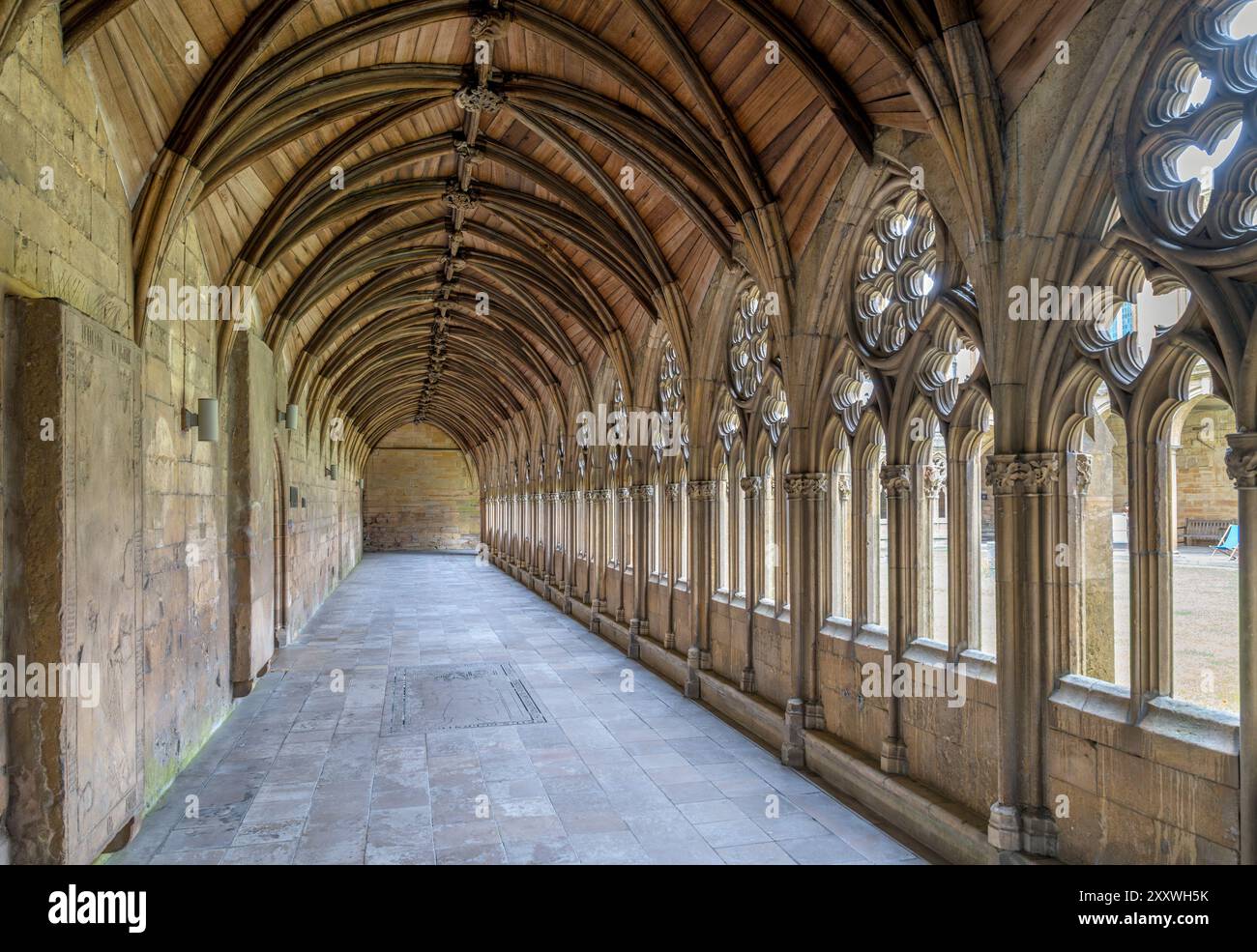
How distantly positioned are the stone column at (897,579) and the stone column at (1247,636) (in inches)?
104

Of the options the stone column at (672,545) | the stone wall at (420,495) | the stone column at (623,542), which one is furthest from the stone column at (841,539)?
A: the stone wall at (420,495)

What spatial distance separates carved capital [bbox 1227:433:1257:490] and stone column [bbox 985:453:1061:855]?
1125mm

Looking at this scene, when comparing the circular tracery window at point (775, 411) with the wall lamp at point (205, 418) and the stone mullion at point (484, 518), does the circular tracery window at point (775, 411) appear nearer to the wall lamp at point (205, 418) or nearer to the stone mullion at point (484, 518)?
the wall lamp at point (205, 418)

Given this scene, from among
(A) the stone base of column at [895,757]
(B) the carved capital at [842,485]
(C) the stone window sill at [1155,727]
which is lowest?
(A) the stone base of column at [895,757]

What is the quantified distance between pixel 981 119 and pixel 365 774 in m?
6.55

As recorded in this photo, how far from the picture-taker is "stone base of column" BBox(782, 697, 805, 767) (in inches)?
285

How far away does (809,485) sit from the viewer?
24.5 ft

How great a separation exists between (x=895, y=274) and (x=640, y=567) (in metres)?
7.35

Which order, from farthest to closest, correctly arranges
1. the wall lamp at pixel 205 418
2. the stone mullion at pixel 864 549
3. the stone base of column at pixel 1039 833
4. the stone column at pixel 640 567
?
the stone column at pixel 640 567
the wall lamp at pixel 205 418
the stone mullion at pixel 864 549
the stone base of column at pixel 1039 833

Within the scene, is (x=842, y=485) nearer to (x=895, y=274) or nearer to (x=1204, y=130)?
(x=895, y=274)

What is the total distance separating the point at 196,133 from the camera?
239 inches

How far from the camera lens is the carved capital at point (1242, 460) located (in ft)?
11.5

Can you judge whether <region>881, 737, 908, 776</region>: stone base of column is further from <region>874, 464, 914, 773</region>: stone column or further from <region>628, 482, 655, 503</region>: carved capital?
<region>628, 482, 655, 503</region>: carved capital
